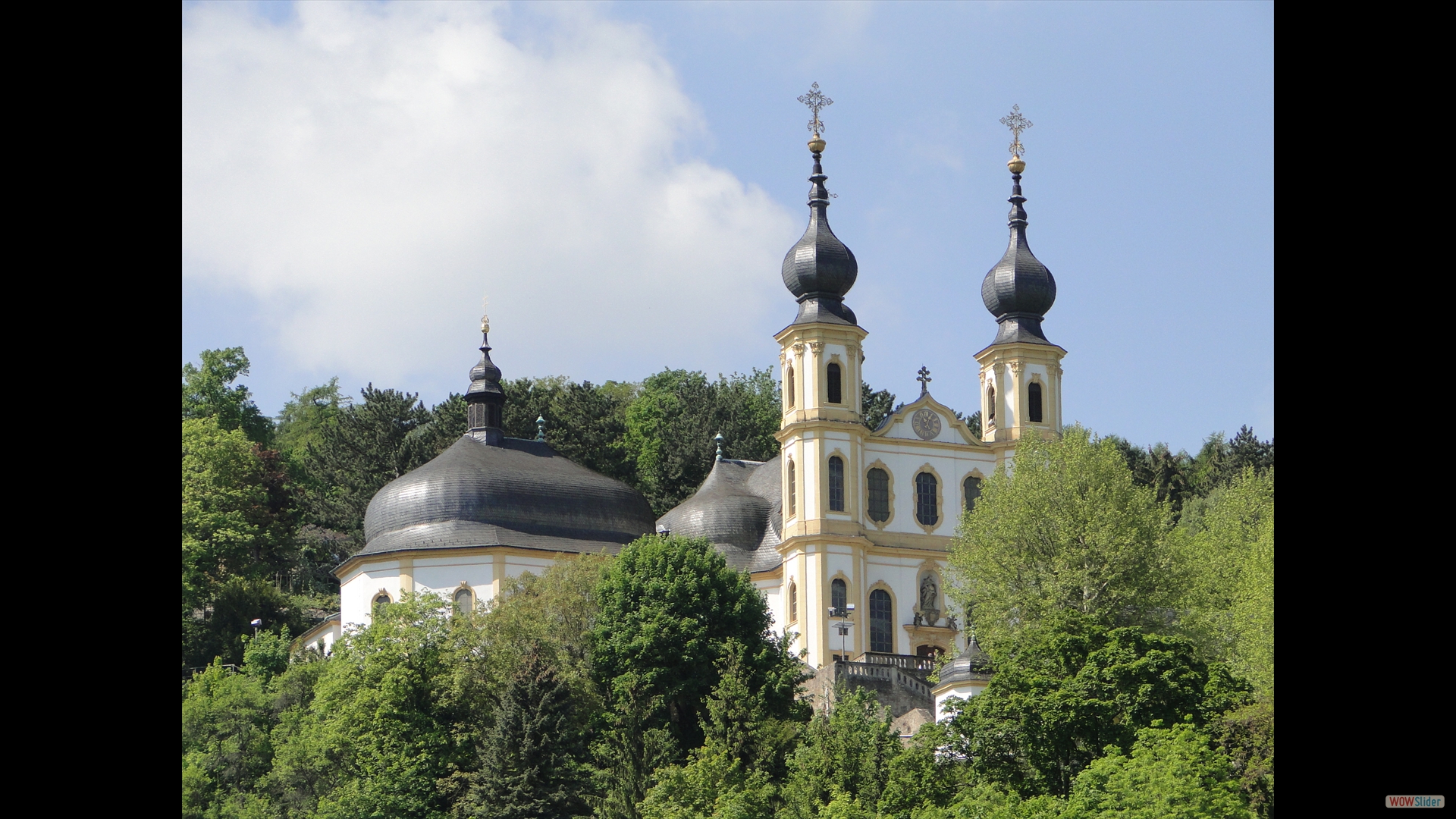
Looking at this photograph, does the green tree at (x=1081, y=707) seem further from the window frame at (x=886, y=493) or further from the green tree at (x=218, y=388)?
the green tree at (x=218, y=388)

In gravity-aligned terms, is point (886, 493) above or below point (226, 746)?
above

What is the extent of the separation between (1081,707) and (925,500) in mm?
28745

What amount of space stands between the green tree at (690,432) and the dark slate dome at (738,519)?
9.94 m

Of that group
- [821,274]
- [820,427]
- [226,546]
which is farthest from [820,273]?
[226,546]

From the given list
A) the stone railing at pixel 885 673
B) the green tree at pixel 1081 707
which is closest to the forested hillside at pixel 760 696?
the green tree at pixel 1081 707

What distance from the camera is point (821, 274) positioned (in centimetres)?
6569

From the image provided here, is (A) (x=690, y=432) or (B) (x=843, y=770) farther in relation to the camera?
A: (A) (x=690, y=432)

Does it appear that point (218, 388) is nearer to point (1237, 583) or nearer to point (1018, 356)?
point (1018, 356)

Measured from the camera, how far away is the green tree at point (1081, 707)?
3569 centimetres

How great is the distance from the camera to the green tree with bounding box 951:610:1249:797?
117 feet
